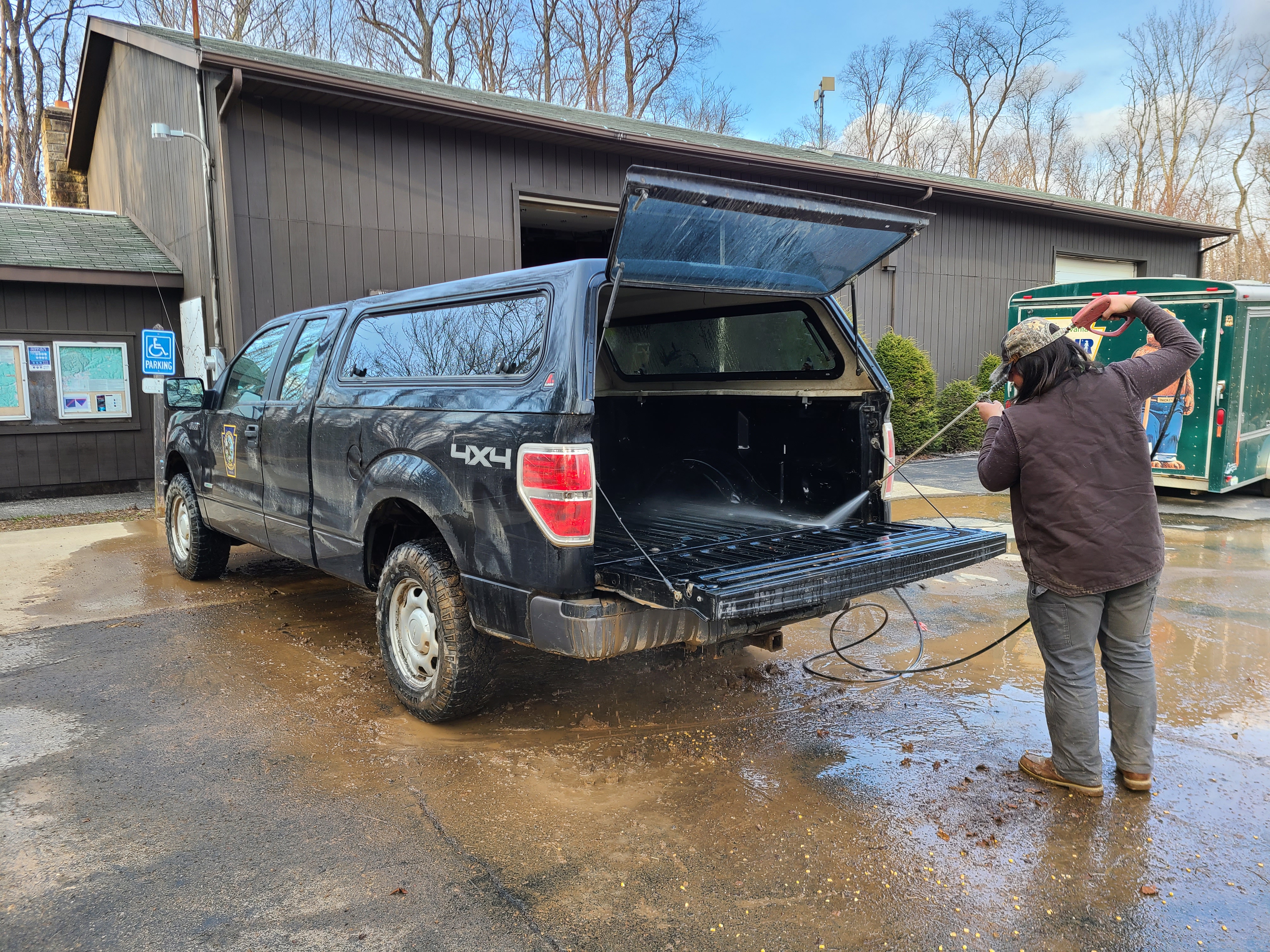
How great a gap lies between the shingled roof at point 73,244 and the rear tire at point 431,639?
953 cm

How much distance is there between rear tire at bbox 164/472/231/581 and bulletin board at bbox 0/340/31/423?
5.68 meters

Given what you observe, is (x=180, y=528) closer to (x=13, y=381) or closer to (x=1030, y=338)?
(x=13, y=381)

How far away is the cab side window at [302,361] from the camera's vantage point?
203 inches

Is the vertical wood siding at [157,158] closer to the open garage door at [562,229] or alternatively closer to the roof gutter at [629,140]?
the roof gutter at [629,140]

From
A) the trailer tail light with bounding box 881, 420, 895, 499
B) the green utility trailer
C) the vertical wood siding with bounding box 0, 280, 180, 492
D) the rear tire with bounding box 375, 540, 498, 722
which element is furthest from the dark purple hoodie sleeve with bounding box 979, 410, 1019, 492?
the vertical wood siding with bounding box 0, 280, 180, 492

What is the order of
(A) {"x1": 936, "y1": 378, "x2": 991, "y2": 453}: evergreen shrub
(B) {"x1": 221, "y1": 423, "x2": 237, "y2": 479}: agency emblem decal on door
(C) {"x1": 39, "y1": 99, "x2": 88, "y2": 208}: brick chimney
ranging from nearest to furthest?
(B) {"x1": 221, "y1": 423, "x2": 237, "y2": 479}: agency emblem decal on door, (A) {"x1": 936, "y1": 378, "x2": 991, "y2": 453}: evergreen shrub, (C) {"x1": 39, "y1": 99, "x2": 88, "y2": 208}: brick chimney

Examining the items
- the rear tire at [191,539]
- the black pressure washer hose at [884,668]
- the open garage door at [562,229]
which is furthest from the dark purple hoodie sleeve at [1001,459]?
the open garage door at [562,229]

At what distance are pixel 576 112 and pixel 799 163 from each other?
4.35 metres

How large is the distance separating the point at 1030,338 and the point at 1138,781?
5.80 ft

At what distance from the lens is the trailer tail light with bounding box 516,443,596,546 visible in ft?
11.0

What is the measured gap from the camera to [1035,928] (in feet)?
8.59

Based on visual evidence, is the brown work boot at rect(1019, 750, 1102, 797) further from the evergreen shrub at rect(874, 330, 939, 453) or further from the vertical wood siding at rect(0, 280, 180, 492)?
the evergreen shrub at rect(874, 330, 939, 453)

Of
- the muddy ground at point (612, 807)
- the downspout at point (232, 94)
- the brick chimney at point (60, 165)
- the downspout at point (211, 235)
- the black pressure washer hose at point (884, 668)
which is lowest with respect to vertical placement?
the muddy ground at point (612, 807)

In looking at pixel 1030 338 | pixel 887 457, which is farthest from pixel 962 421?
pixel 1030 338
